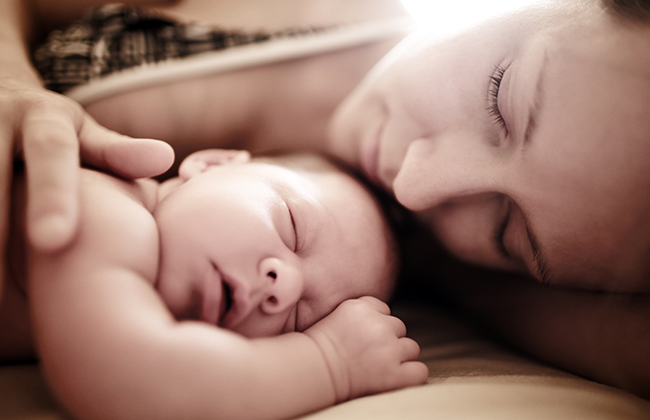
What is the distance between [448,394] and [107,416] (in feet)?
1.31

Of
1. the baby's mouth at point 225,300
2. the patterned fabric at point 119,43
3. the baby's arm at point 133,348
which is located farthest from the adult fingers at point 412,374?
the patterned fabric at point 119,43

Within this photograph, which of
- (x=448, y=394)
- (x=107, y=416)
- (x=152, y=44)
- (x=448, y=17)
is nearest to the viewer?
(x=107, y=416)

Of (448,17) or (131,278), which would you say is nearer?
(131,278)

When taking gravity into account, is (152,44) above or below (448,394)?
above

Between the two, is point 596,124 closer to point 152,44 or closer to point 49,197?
point 49,197

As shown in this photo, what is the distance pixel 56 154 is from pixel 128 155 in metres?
0.11

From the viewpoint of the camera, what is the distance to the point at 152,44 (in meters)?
1.02

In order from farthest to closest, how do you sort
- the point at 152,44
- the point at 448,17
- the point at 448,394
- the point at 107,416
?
the point at 152,44 < the point at 448,17 < the point at 448,394 < the point at 107,416

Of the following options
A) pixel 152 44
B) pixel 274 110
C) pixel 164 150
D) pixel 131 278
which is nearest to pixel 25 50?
pixel 152 44

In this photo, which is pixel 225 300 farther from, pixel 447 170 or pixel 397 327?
pixel 447 170

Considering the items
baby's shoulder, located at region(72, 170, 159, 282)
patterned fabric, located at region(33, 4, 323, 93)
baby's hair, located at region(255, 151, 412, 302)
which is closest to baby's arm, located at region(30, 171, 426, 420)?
baby's shoulder, located at region(72, 170, 159, 282)

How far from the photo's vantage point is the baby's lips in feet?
1.57

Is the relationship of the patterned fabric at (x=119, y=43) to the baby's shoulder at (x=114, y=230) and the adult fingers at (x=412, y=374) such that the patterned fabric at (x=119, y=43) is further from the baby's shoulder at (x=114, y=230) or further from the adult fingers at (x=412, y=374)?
the adult fingers at (x=412, y=374)

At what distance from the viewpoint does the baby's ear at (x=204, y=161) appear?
0.69 metres
